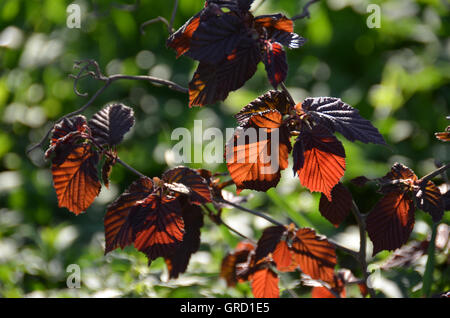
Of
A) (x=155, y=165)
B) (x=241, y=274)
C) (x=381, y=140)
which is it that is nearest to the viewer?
(x=381, y=140)

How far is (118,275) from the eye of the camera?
1.22 m

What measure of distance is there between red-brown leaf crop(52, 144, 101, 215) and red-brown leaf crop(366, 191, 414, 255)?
1.40ft

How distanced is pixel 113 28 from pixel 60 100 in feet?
1.66

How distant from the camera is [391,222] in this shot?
0.73m

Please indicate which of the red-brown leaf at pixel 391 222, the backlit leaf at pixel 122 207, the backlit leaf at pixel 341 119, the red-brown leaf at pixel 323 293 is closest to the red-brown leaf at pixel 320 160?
the backlit leaf at pixel 341 119

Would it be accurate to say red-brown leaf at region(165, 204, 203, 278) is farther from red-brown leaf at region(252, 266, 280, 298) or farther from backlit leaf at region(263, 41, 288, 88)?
backlit leaf at region(263, 41, 288, 88)

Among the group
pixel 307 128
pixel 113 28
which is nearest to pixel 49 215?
pixel 113 28

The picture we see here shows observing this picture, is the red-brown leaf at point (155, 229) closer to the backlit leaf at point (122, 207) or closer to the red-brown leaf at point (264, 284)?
the backlit leaf at point (122, 207)

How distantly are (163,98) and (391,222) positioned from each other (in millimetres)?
1710

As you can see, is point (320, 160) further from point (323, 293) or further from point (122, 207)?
point (323, 293)

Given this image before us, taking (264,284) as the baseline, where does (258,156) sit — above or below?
above

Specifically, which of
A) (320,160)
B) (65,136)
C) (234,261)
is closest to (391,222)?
(320,160)

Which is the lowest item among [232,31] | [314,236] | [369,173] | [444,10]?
[314,236]
